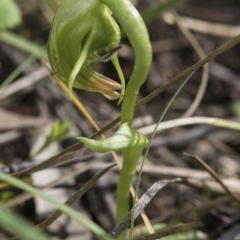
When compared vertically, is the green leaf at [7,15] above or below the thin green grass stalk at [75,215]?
above

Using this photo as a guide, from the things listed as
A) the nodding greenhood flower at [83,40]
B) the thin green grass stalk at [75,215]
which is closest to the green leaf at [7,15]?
the nodding greenhood flower at [83,40]

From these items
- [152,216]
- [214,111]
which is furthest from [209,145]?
[152,216]

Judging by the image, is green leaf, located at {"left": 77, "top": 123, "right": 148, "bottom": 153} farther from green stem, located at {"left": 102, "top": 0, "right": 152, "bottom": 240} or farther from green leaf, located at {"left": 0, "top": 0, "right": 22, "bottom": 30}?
green leaf, located at {"left": 0, "top": 0, "right": 22, "bottom": 30}

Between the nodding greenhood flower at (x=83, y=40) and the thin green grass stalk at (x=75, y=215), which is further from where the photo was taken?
the nodding greenhood flower at (x=83, y=40)

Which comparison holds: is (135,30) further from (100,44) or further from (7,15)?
(7,15)

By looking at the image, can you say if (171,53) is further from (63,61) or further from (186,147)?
(63,61)

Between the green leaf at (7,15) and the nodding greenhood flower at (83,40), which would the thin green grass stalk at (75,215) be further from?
the green leaf at (7,15)
